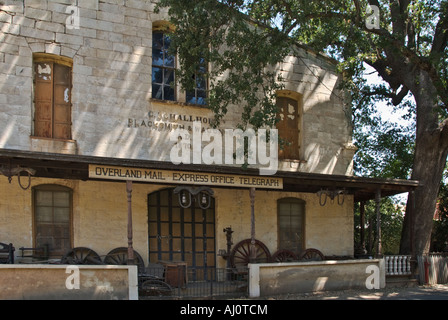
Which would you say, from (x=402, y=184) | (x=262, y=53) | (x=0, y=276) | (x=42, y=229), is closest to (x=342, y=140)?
(x=402, y=184)

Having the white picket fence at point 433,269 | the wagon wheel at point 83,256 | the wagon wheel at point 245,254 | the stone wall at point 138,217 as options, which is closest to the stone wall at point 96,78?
the stone wall at point 138,217

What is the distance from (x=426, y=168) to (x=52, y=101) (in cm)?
1214

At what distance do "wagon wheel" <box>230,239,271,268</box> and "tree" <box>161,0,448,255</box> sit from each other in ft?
12.5

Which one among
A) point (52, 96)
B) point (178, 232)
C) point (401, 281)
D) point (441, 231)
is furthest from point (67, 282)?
point (441, 231)

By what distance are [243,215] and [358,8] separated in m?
6.84

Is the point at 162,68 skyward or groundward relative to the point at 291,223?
skyward

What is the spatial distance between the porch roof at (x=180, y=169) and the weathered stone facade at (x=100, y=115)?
0.65 meters

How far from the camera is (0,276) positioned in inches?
432

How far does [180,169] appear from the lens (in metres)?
13.2

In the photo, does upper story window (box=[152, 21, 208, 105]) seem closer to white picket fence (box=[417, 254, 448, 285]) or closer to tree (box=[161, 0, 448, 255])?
tree (box=[161, 0, 448, 255])

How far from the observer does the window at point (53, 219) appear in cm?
1355

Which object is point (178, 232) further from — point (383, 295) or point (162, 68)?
point (383, 295)

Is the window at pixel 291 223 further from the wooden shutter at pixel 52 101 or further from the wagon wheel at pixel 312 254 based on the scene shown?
the wooden shutter at pixel 52 101
